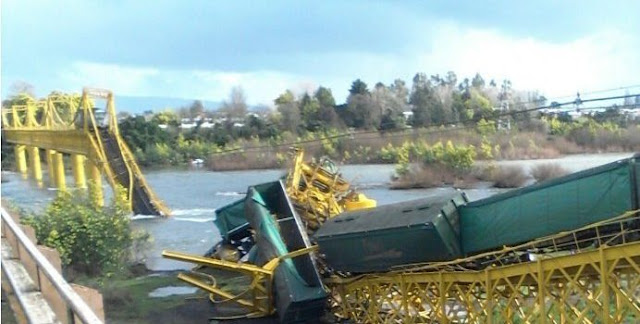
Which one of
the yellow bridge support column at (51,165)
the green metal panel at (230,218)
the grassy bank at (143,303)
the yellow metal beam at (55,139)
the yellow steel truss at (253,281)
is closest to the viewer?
the yellow steel truss at (253,281)

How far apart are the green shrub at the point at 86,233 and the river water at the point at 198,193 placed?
1.73 m

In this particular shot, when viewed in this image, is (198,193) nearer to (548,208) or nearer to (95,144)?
(95,144)

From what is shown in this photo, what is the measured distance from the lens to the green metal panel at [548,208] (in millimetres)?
9195

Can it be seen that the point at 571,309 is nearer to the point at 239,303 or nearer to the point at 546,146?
the point at 239,303

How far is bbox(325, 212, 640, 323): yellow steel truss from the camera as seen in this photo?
28.4ft

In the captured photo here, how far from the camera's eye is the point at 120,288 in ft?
54.0

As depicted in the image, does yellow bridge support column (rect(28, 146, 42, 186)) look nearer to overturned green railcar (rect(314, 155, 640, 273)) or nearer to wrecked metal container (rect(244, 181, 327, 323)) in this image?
wrecked metal container (rect(244, 181, 327, 323))

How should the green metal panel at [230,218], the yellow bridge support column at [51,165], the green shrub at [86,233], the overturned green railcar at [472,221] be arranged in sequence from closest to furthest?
the overturned green railcar at [472,221] < the green shrub at [86,233] < the green metal panel at [230,218] < the yellow bridge support column at [51,165]

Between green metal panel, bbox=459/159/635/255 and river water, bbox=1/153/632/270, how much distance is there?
7.21 m

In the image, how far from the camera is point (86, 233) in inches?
682

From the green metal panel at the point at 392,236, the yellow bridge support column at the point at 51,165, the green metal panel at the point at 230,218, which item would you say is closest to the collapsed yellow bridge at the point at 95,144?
the yellow bridge support column at the point at 51,165

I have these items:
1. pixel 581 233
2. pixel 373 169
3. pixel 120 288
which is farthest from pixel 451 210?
pixel 373 169

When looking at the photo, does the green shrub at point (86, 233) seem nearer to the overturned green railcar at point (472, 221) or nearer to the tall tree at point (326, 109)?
the overturned green railcar at point (472, 221)

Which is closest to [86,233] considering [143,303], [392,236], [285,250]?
[143,303]
